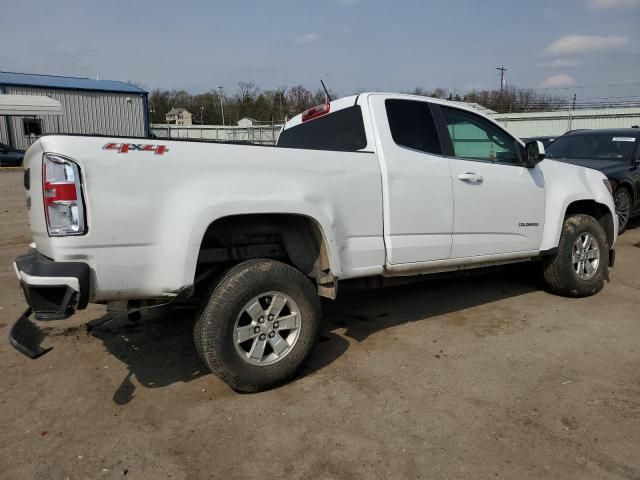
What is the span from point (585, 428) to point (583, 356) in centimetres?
113

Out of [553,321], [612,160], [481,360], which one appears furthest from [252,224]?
[612,160]

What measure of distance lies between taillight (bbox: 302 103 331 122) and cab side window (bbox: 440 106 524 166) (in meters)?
1.01

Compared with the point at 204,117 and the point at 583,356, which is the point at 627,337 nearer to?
the point at 583,356

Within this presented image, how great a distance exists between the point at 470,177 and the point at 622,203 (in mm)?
5926

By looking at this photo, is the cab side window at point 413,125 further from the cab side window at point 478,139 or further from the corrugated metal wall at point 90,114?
the corrugated metal wall at point 90,114

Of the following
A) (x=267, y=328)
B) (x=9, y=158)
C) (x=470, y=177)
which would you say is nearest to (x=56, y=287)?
(x=267, y=328)

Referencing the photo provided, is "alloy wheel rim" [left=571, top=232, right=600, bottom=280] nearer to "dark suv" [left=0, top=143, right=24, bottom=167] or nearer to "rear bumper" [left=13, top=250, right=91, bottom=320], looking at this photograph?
"rear bumper" [left=13, top=250, right=91, bottom=320]

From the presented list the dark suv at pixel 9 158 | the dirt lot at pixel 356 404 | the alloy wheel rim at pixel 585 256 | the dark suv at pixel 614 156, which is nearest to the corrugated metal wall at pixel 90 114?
the dark suv at pixel 9 158

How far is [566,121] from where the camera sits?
34.0 m

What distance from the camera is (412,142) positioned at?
13.3 ft

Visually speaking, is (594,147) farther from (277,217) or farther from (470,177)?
(277,217)

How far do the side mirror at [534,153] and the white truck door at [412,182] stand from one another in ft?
3.74

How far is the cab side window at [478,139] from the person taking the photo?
4418 millimetres

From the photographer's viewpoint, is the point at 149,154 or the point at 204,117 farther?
the point at 204,117
